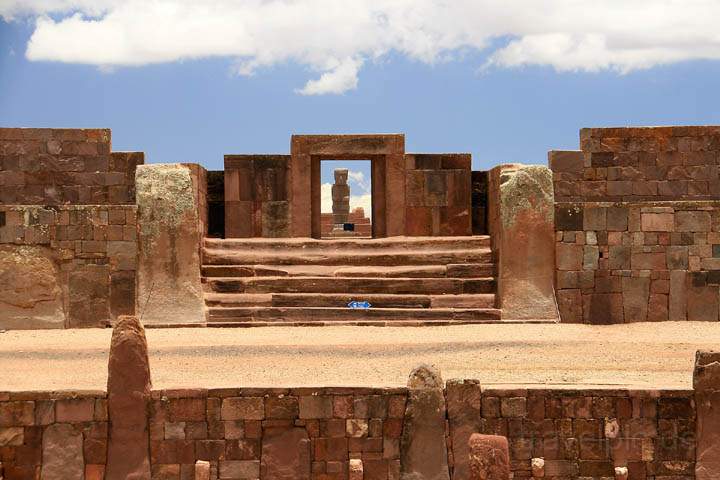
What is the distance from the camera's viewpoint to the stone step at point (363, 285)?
15.2 metres

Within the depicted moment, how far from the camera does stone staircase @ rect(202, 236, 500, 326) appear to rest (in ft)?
48.0

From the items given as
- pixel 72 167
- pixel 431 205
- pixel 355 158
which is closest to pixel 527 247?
pixel 431 205

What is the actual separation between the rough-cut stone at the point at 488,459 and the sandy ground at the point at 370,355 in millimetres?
1376

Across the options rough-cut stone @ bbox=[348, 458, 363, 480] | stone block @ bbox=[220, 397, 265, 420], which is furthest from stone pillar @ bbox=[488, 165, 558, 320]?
stone block @ bbox=[220, 397, 265, 420]

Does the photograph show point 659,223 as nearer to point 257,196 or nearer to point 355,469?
point 257,196

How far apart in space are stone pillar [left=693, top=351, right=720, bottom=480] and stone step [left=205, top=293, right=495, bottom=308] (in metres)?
5.81

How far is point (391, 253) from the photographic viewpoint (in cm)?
1622

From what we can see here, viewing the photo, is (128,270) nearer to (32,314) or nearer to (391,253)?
(32,314)

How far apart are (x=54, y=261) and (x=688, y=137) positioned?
1082cm

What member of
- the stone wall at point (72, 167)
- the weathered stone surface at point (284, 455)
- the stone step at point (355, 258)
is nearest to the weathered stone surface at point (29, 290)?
the stone step at point (355, 258)

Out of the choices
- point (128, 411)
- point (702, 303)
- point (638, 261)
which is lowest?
point (128, 411)

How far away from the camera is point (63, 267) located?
1476 cm

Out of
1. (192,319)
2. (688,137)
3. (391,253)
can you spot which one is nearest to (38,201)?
(192,319)

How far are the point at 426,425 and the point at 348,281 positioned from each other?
20.5 feet
